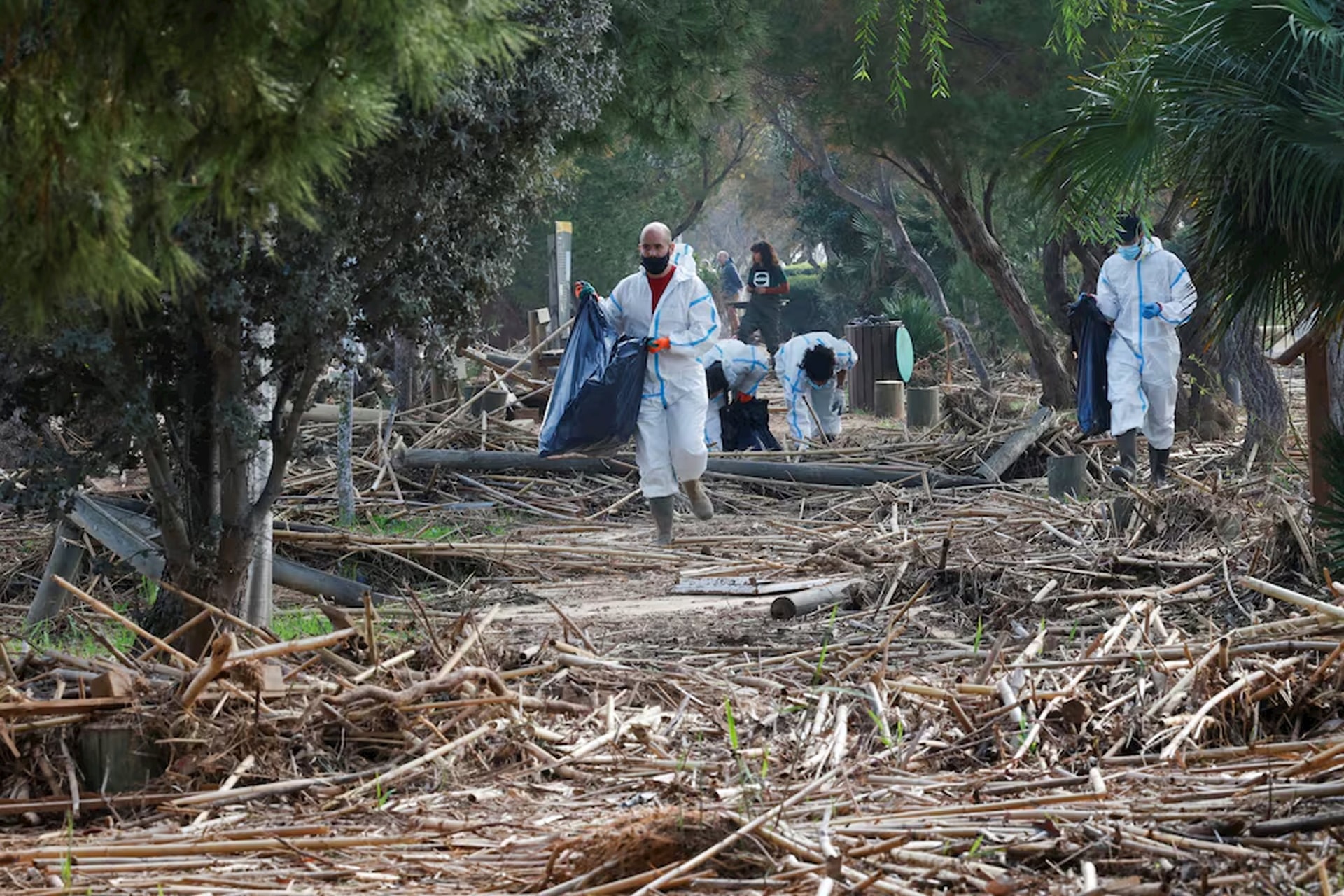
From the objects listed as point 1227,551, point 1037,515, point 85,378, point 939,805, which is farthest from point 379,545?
point 939,805

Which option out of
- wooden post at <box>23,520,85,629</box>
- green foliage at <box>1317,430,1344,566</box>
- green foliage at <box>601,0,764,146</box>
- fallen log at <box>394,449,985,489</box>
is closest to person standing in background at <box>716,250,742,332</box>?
fallen log at <box>394,449,985,489</box>

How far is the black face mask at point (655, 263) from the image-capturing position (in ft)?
33.7

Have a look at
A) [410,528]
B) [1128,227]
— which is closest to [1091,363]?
[1128,227]

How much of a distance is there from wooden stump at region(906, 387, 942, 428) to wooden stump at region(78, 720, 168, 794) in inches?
544

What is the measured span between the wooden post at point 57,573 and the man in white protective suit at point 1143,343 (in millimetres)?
7308

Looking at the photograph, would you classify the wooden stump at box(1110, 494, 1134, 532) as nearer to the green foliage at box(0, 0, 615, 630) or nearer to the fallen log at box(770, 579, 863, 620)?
the fallen log at box(770, 579, 863, 620)

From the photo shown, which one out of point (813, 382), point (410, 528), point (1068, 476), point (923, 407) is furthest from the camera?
point (923, 407)

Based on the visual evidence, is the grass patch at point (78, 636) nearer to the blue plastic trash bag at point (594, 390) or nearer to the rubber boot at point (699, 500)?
the blue plastic trash bag at point (594, 390)

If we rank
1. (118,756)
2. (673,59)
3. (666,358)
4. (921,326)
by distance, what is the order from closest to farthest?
1. (118,756)
2. (673,59)
3. (666,358)
4. (921,326)

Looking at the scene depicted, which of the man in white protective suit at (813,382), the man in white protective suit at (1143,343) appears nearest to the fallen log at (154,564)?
the man in white protective suit at (1143,343)

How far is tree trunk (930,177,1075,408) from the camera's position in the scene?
16281mm

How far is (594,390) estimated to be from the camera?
1023 centimetres

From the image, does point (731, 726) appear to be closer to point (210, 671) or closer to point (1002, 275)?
point (210, 671)

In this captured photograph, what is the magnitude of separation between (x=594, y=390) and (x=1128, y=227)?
15.2ft
